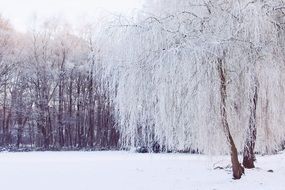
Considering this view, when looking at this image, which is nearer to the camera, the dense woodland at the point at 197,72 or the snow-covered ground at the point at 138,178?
the dense woodland at the point at 197,72

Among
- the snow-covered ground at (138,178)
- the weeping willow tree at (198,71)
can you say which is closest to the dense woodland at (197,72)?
the weeping willow tree at (198,71)

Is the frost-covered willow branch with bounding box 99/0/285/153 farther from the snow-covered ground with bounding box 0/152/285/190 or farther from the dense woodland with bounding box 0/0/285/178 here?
the snow-covered ground with bounding box 0/152/285/190

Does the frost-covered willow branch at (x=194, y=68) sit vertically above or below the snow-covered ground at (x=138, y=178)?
above

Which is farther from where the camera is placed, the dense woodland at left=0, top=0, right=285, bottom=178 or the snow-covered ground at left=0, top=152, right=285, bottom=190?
the snow-covered ground at left=0, top=152, right=285, bottom=190

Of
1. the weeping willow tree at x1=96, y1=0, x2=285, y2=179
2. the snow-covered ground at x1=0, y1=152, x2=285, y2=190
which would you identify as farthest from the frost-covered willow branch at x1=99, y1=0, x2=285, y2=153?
the snow-covered ground at x1=0, y1=152, x2=285, y2=190

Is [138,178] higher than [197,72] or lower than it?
lower

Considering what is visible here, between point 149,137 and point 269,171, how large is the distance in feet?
13.8

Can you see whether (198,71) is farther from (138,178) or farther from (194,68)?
(138,178)

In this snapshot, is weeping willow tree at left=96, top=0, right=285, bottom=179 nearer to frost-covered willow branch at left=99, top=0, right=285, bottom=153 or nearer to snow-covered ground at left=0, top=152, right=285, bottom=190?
frost-covered willow branch at left=99, top=0, right=285, bottom=153

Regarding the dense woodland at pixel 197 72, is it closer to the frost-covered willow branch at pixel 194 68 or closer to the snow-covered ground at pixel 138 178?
the frost-covered willow branch at pixel 194 68

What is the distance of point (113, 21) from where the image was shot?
10.3m

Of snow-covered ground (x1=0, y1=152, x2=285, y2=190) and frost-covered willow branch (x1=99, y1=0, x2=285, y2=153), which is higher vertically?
frost-covered willow branch (x1=99, y1=0, x2=285, y2=153)

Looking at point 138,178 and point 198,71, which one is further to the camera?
point 138,178

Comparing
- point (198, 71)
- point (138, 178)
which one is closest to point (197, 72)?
point (198, 71)
